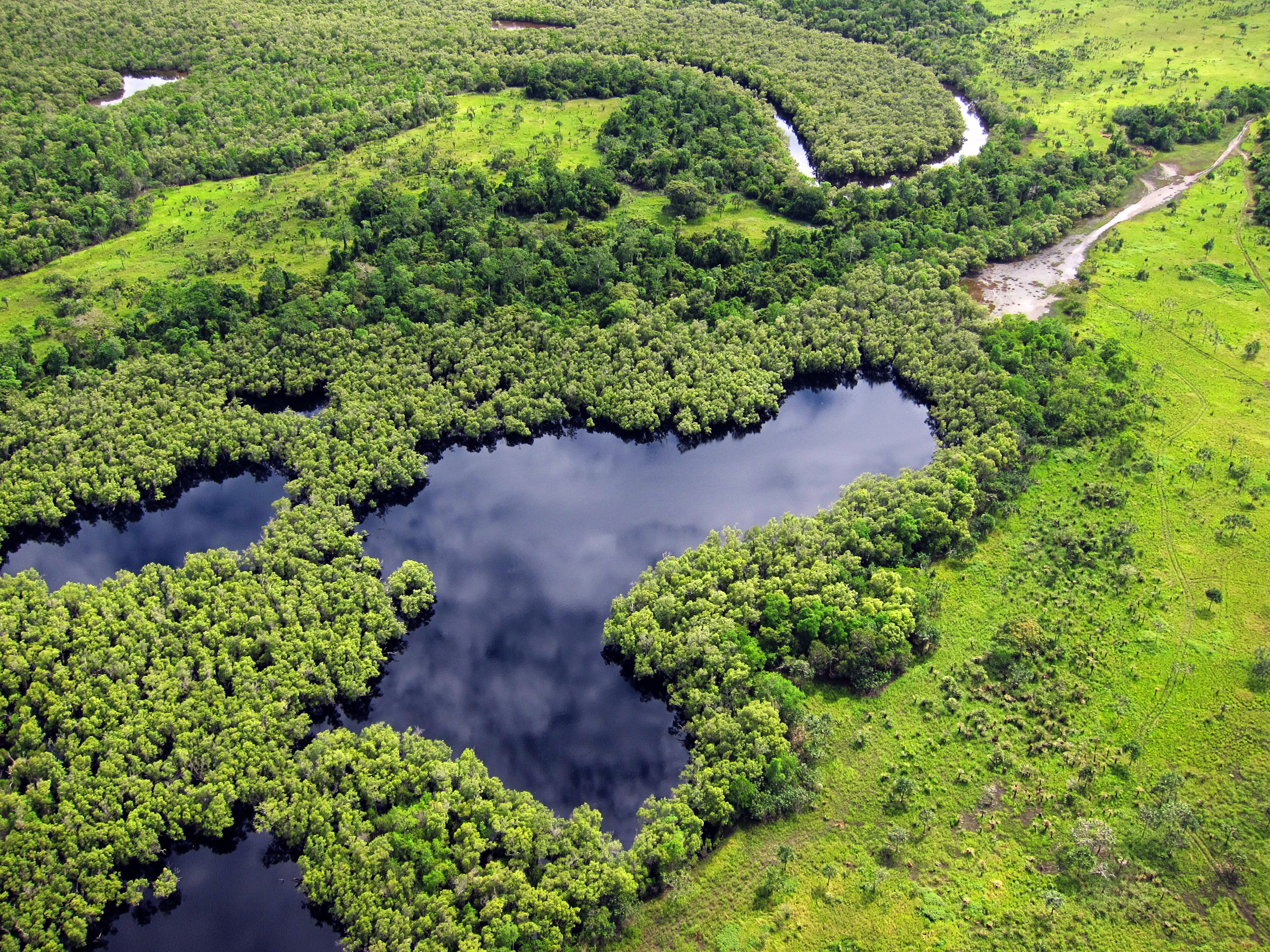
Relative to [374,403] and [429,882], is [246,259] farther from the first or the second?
[429,882]

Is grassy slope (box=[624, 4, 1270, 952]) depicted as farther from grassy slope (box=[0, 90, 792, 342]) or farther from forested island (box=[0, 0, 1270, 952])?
grassy slope (box=[0, 90, 792, 342])

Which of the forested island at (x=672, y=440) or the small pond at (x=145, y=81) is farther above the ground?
the small pond at (x=145, y=81)

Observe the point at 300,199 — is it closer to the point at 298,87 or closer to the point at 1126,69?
the point at 298,87

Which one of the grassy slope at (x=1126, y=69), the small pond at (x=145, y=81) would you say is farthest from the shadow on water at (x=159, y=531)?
the grassy slope at (x=1126, y=69)

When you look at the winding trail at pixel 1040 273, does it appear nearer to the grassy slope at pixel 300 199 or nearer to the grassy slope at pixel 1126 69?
the grassy slope at pixel 1126 69

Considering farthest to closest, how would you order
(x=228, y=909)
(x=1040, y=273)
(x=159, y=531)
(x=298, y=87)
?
1. (x=298, y=87)
2. (x=1040, y=273)
3. (x=159, y=531)
4. (x=228, y=909)

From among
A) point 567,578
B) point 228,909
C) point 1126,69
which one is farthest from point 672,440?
point 1126,69
